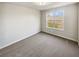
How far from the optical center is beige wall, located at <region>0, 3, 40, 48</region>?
127 inches

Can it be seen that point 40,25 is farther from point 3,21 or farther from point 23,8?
point 3,21

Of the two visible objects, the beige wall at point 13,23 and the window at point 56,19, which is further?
the window at point 56,19

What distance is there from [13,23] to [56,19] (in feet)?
10.2

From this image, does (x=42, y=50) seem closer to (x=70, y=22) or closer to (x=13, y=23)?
(x=13, y=23)

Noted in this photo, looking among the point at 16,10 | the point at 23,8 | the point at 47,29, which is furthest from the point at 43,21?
the point at 16,10

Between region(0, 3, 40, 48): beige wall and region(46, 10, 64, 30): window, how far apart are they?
1.76m

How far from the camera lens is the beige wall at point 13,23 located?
3234 millimetres

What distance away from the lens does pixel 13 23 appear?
3.75m

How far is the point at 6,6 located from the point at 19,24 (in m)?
1.22

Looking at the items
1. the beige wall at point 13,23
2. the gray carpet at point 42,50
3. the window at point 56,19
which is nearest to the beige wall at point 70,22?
the window at point 56,19

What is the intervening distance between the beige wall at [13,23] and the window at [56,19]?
1.76 meters

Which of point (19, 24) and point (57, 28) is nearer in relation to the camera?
point (19, 24)

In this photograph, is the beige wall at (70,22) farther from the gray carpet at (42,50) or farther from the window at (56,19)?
the gray carpet at (42,50)

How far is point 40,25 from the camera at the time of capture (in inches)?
263
